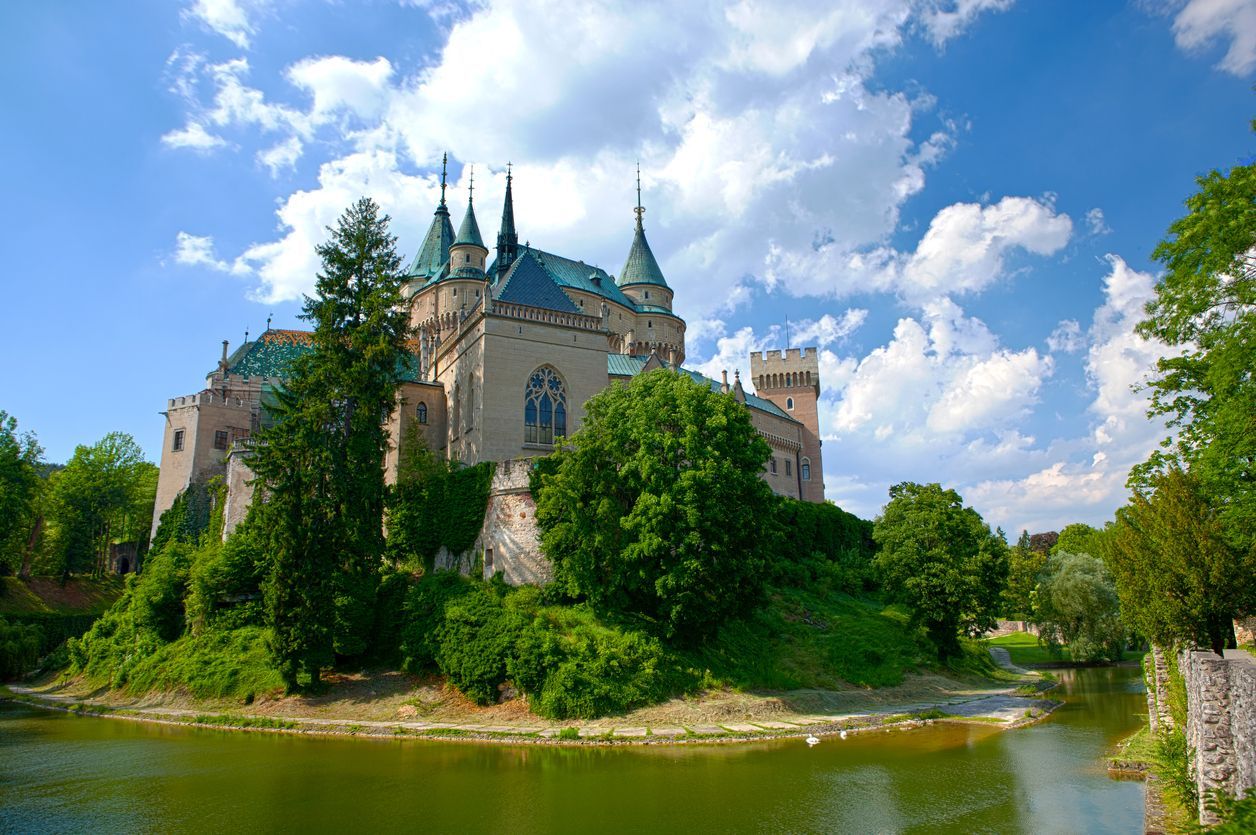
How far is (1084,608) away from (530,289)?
34.9 metres

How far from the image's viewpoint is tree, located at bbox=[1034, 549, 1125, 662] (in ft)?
146

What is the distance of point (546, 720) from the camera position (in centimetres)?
2489

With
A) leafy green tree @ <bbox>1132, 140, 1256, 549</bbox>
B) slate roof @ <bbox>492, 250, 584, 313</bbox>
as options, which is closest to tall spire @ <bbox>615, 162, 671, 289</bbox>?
slate roof @ <bbox>492, 250, 584, 313</bbox>

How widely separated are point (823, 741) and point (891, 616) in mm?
20794

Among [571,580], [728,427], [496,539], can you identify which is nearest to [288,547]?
[496,539]

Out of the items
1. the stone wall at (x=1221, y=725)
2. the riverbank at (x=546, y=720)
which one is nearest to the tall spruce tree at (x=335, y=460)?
the riverbank at (x=546, y=720)

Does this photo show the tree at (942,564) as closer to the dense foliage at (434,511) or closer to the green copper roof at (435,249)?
the dense foliage at (434,511)

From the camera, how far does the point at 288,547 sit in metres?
28.1

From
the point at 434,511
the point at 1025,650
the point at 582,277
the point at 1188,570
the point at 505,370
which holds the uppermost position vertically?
the point at 582,277

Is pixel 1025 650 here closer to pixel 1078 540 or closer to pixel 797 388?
pixel 1078 540

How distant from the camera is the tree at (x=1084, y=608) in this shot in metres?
44.4

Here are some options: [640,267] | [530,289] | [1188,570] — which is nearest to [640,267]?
[640,267]

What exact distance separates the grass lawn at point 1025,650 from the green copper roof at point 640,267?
38.1 metres

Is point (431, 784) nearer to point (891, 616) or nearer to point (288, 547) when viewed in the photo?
point (288, 547)
